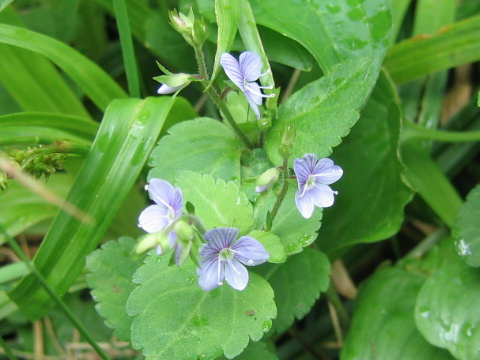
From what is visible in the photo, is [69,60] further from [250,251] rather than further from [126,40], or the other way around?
[250,251]

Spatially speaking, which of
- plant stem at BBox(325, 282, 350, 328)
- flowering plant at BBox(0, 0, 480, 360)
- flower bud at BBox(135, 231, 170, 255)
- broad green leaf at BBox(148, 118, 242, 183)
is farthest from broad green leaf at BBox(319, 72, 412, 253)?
flower bud at BBox(135, 231, 170, 255)

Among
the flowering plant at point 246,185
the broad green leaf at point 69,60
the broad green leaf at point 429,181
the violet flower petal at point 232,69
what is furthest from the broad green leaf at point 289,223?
the broad green leaf at point 69,60

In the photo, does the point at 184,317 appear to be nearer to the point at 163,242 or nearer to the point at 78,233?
the point at 163,242

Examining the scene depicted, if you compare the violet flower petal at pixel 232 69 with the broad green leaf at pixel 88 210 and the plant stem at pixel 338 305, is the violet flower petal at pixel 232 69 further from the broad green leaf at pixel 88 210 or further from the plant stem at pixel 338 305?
the plant stem at pixel 338 305

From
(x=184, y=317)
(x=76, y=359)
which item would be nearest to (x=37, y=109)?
(x=76, y=359)

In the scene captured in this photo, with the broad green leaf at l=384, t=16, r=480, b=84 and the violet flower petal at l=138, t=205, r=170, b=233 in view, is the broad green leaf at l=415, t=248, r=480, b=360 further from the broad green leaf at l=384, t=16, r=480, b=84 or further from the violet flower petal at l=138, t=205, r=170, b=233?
the violet flower petal at l=138, t=205, r=170, b=233
